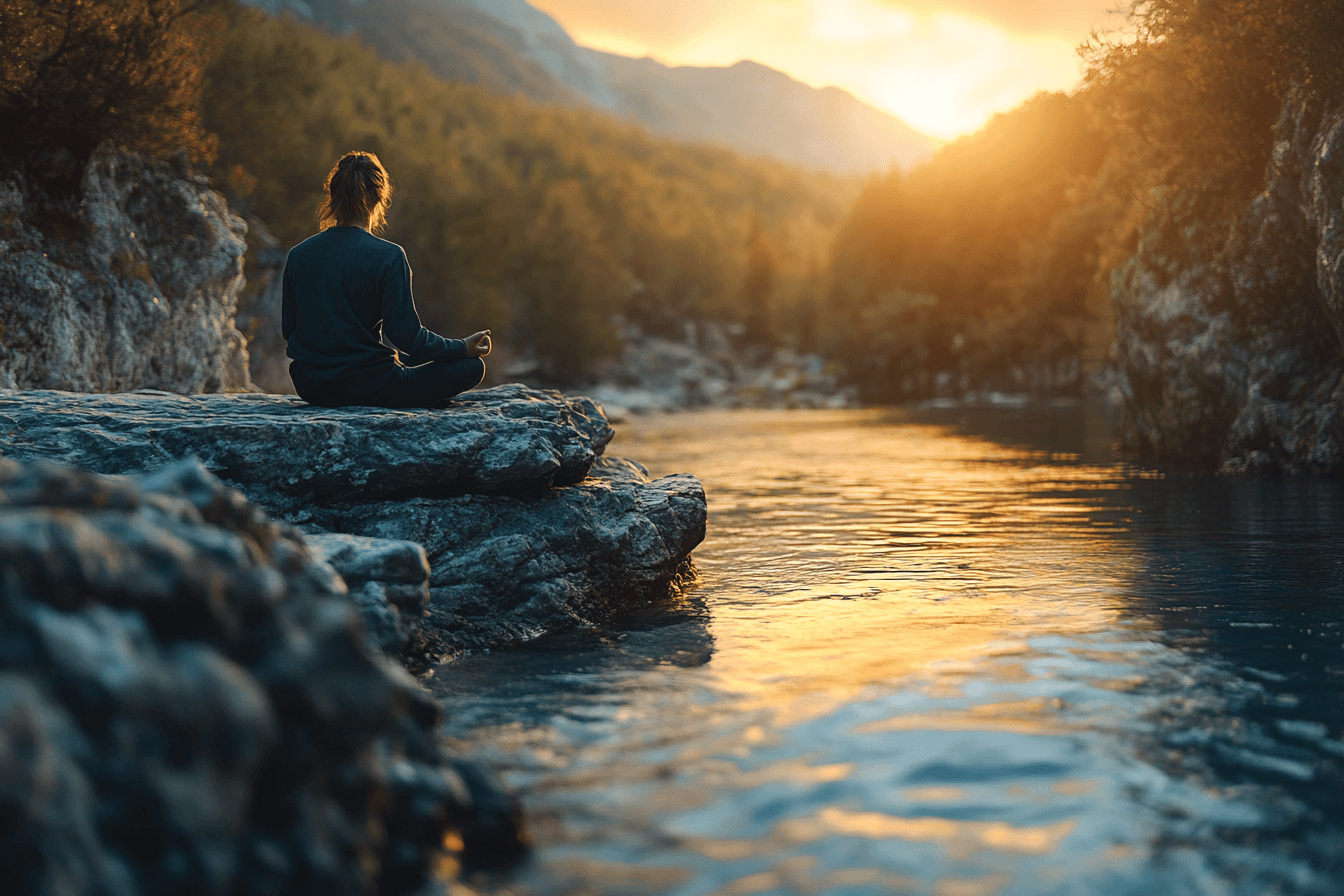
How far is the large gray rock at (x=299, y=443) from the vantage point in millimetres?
6102

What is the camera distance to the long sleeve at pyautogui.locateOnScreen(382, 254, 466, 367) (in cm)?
683

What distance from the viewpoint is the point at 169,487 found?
340 cm

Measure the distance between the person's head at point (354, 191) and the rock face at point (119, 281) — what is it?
9965 mm

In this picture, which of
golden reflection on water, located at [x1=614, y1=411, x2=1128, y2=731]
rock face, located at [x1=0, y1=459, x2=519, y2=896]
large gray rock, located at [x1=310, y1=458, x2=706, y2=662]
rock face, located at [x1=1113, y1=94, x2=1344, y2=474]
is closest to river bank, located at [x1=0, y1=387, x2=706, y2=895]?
rock face, located at [x1=0, y1=459, x2=519, y2=896]

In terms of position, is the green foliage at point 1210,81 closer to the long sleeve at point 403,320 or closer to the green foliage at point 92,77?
the long sleeve at point 403,320

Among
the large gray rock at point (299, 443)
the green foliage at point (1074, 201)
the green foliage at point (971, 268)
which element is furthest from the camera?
the green foliage at point (971, 268)

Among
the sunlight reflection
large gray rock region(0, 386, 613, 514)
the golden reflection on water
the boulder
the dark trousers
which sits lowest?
the sunlight reflection

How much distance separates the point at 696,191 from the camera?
470 feet

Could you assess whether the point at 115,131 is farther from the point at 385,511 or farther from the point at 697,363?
the point at 697,363

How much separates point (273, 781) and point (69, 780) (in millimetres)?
494

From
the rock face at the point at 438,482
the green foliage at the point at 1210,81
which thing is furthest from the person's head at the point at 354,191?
the green foliage at the point at 1210,81

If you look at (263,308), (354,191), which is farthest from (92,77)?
(263,308)

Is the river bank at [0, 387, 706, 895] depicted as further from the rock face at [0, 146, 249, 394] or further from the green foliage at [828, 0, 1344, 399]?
the green foliage at [828, 0, 1344, 399]

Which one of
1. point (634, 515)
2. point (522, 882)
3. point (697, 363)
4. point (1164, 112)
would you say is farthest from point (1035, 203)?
point (522, 882)
